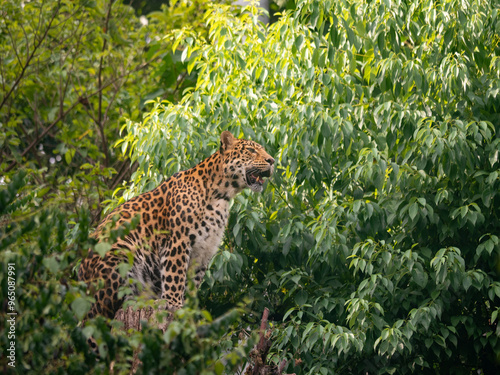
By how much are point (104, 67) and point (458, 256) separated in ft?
22.8

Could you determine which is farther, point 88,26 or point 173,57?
point 88,26

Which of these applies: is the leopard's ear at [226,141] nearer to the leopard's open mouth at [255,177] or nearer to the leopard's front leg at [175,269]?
the leopard's open mouth at [255,177]

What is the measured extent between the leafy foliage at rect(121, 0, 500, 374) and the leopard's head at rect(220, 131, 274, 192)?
→ 897mm

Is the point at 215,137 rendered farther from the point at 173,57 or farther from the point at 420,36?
the point at 173,57

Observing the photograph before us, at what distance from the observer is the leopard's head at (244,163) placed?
18.4 ft

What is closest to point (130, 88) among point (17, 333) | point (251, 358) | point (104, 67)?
point (104, 67)

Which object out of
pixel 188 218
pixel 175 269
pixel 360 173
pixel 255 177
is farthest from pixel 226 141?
pixel 360 173

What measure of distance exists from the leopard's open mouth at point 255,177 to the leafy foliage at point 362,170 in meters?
0.96

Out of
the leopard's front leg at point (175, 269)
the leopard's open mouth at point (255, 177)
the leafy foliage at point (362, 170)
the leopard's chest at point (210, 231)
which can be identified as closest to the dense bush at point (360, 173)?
the leafy foliage at point (362, 170)

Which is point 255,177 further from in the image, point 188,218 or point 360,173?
point 360,173

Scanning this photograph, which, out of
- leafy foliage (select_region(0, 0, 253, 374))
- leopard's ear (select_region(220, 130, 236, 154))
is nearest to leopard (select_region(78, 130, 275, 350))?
leopard's ear (select_region(220, 130, 236, 154))

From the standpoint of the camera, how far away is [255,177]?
18.5 ft

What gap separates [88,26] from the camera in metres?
11.1

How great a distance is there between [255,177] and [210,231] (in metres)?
0.61
